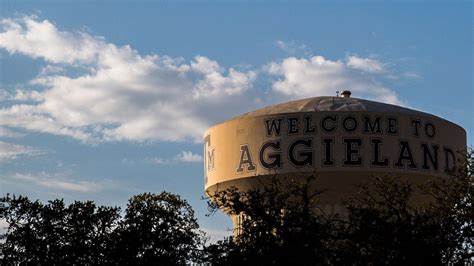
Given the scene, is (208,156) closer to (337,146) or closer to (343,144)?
(337,146)

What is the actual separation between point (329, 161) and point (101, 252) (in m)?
11.3

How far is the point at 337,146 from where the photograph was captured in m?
47.3

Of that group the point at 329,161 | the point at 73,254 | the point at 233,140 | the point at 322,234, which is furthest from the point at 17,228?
the point at 322,234

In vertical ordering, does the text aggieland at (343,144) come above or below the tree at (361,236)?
above

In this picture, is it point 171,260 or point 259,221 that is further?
→ point 171,260

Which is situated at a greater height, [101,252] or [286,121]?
[286,121]

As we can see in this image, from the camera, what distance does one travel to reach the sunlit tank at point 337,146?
47.3 meters

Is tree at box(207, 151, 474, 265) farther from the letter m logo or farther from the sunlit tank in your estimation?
the letter m logo

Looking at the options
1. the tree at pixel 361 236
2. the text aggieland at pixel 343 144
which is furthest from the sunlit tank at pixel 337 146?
the tree at pixel 361 236

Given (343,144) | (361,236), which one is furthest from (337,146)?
(361,236)

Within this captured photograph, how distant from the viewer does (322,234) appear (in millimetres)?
35531

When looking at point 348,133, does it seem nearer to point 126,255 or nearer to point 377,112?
point 377,112

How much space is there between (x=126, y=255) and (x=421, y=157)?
1432 cm

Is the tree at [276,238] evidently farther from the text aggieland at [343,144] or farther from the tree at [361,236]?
the text aggieland at [343,144]
